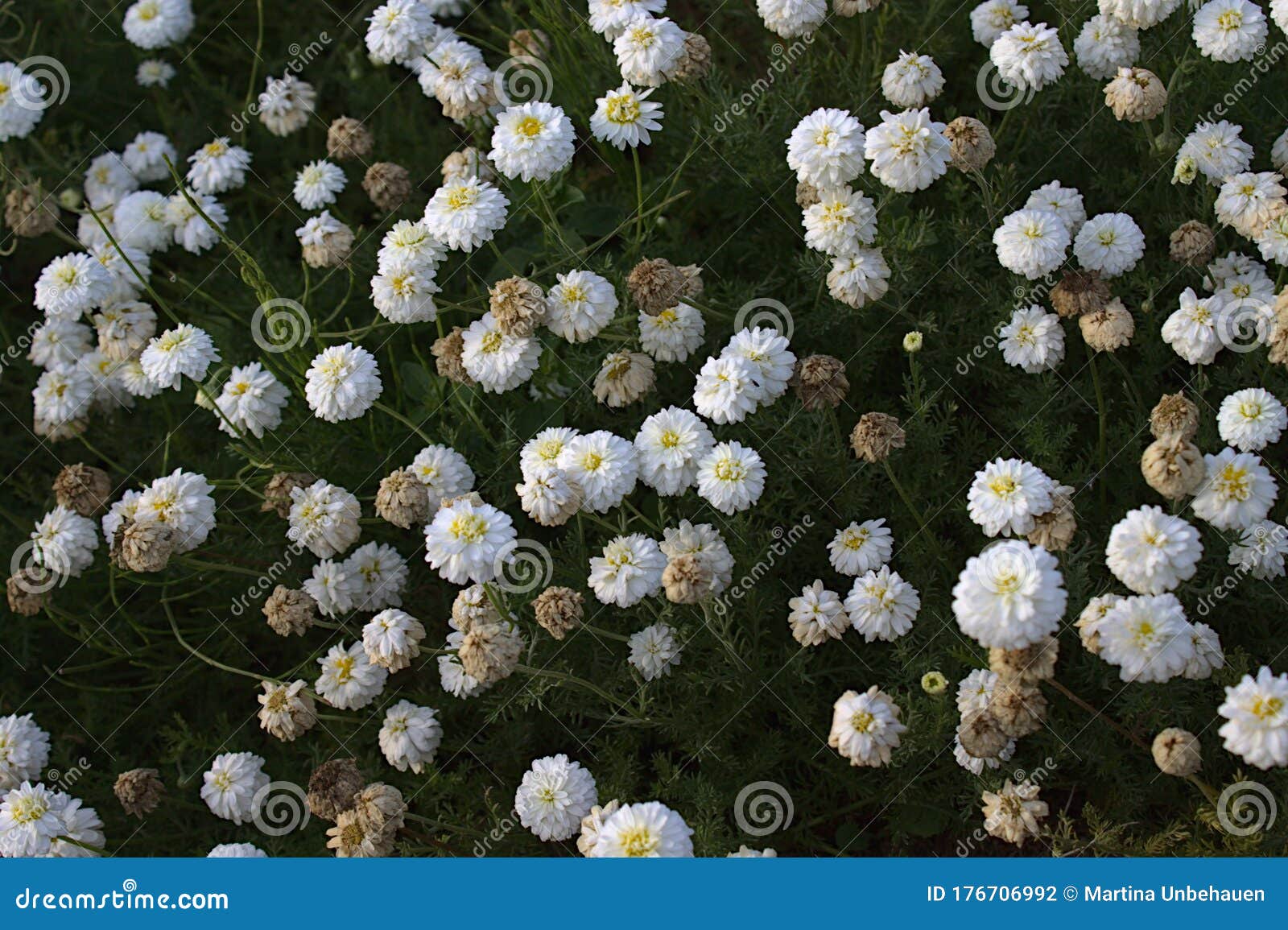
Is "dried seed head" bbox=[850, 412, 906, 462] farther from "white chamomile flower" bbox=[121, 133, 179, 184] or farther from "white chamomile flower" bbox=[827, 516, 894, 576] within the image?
"white chamomile flower" bbox=[121, 133, 179, 184]

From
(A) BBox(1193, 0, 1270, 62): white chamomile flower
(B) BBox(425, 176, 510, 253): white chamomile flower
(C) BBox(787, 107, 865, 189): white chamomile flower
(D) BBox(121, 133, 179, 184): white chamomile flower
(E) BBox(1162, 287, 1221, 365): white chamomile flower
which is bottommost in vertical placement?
(D) BBox(121, 133, 179, 184): white chamomile flower

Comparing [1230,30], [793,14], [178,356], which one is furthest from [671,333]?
[1230,30]

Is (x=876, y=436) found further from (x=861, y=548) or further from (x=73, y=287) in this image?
(x=73, y=287)

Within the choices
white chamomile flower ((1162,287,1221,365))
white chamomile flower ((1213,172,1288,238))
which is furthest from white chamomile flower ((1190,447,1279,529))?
white chamomile flower ((1213,172,1288,238))

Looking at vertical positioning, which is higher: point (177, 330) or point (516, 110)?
point (516, 110)

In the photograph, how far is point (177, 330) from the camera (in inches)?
175

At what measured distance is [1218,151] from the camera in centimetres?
395

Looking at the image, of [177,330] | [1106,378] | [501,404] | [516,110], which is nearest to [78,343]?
[177,330]

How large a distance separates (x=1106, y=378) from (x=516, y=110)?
2221 millimetres

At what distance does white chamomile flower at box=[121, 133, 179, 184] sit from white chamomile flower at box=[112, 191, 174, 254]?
1.24 ft

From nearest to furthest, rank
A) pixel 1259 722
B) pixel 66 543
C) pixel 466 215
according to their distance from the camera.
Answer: pixel 1259 722 < pixel 466 215 < pixel 66 543

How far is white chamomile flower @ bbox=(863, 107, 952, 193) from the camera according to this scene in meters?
3.77

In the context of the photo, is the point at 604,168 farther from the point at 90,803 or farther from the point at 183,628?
the point at 90,803

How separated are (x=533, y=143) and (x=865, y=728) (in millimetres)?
2089
